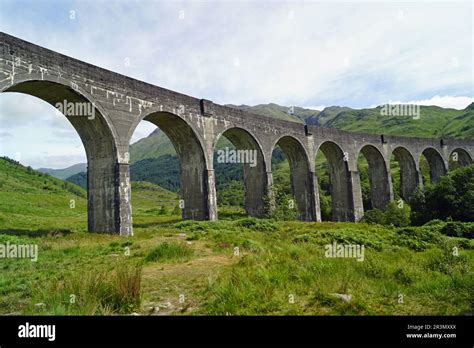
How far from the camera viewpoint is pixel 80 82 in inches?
663

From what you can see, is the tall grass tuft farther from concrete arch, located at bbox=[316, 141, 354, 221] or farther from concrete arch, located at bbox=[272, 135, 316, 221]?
concrete arch, located at bbox=[316, 141, 354, 221]

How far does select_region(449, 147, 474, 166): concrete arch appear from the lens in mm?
50291

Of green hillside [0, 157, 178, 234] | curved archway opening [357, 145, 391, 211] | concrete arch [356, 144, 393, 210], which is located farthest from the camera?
curved archway opening [357, 145, 391, 211]

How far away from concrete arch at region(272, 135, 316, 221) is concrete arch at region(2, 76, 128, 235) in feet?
53.9

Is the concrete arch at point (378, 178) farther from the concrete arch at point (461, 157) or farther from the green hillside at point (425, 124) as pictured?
the green hillside at point (425, 124)

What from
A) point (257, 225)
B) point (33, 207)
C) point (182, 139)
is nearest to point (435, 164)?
point (257, 225)

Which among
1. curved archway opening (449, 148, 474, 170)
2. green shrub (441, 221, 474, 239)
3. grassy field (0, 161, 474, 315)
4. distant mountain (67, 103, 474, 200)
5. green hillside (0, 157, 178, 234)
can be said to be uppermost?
distant mountain (67, 103, 474, 200)

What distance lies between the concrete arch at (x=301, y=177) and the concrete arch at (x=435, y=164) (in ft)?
78.6

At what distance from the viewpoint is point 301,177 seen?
1280 inches

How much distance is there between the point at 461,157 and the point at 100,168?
5299 centimetres

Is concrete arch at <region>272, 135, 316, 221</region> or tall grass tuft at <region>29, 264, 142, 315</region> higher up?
concrete arch at <region>272, 135, 316, 221</region>

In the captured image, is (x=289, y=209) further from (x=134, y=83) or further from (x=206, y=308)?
(x=206, y=308)

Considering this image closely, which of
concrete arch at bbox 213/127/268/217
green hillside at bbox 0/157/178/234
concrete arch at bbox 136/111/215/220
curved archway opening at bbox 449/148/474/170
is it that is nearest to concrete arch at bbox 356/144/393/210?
concrete arch at bbox 213/127/268/217

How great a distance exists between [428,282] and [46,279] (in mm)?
8768
